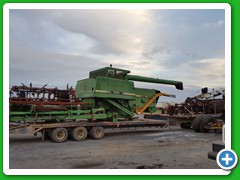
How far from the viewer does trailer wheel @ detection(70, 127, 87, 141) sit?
1181 cm

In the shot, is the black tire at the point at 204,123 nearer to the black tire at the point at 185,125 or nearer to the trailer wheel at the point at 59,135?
the black tire at the point at 185,125

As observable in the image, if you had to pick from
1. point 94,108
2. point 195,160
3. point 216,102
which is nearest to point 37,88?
point 94,108

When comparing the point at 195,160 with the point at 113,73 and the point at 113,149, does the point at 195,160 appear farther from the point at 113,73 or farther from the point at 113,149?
the point at 113,73

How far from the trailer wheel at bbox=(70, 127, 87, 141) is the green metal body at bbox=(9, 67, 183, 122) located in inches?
23.4

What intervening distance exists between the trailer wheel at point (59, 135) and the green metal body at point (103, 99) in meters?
0.64

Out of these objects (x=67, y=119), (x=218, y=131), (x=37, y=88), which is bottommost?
(x=218, y=131)

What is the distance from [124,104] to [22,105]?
566 cm

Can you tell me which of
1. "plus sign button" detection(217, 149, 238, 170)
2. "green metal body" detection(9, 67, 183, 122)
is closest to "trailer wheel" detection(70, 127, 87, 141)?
"green metal body" detection(9, 67, 183, 122)

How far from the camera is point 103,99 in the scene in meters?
14.0

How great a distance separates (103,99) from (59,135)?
3308 millimetres

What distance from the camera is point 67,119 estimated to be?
12164 millimetres

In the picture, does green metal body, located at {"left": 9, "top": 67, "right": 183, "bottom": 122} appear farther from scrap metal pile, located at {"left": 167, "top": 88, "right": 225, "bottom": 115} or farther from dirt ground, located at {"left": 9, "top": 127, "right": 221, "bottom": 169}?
scrap metal pile, located at {"left": 167, "top": 88, "right": 225, "bottom": 115}

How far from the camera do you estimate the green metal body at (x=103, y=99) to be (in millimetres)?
11834

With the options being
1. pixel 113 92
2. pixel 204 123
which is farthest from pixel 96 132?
pixel 204 123
